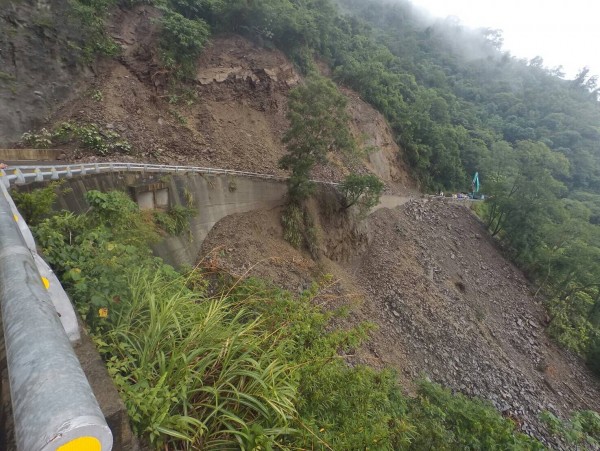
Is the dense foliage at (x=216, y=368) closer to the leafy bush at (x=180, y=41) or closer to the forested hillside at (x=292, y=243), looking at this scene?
the forested hillside at (x=292, y=243)

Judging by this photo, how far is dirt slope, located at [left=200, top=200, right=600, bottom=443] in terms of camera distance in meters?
12.7

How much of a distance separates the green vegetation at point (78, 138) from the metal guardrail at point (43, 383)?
46.4 feet

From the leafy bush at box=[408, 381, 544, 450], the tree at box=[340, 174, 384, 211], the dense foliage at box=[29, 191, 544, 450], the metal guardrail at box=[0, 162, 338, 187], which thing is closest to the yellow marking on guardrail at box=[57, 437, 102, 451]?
the dense foliage at box=[29, 191, 544, 450]

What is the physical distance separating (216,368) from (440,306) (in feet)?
52.1

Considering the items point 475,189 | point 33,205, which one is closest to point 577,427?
point 33,205

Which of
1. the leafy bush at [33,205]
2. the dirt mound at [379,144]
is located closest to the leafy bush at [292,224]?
the leafy bush at [33,205]

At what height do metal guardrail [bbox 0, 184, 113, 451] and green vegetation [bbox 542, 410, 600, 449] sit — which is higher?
metal guardrail [bbox 0, 184, 113, 451]

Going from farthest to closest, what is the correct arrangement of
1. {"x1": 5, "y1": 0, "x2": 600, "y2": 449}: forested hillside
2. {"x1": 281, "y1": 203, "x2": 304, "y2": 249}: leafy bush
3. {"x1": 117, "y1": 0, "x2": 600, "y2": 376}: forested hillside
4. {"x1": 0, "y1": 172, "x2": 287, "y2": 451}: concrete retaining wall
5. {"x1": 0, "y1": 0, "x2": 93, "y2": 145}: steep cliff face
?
1. {"x1": 117, "y1": 0, "x2": 600, "y2": 376}: forested hillside
2. {"x1": 281, "y1": 203, "x2": 304, "y2": 249}: leafy bush
3. {"x1": 0, "y1": 0, "x2": 93, "y2": 145}: steep cliff face
4. {"x1": 5, "y1": 0, "x2": 600, "y2": 449}: forested hillside
5. {"x1": 0, "y1": 172, "x2": 287, "y2": 451}: concrete retaining wall

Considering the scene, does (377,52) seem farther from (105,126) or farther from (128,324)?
(128,324)

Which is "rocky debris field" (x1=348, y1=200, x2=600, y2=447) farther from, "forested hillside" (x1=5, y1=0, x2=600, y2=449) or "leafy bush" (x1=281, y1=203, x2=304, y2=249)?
"leafy bush" (x1=281, y1=203, x2=304, y2=249)

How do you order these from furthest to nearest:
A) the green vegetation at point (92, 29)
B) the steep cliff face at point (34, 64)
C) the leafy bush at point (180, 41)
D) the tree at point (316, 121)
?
the leafy bush at point (180, 41) → the green vegetation at point (92, 29) → the tree at point (316, 121) → the steep cliff face at point (34, 64)

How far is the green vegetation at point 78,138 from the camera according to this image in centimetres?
1234

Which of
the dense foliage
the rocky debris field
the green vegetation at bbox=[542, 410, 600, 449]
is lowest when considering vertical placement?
the rocky debris field

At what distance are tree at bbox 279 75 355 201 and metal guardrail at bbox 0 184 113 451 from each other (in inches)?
483
